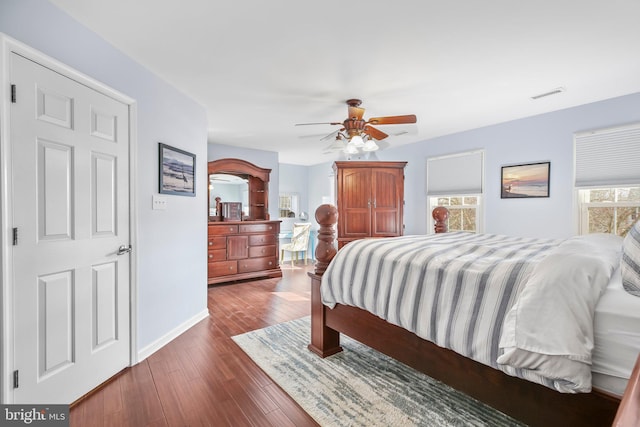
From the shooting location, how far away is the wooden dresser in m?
4.57

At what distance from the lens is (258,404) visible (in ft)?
5.85

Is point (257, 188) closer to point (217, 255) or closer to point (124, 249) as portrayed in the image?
point (217, 255)

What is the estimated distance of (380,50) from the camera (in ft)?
7.02

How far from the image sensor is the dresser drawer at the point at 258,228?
16.1 ft

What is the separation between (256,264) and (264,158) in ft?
6.94

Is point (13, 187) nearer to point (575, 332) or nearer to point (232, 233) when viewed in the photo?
point (575, 332)

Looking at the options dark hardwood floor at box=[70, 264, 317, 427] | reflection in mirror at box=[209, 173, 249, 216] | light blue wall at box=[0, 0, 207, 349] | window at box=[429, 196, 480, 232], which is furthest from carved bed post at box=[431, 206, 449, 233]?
reflection in mirror at box=[209, 173, 249, 216]

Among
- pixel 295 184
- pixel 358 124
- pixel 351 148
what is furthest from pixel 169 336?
pixel 295 184

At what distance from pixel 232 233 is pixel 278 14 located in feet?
11.7

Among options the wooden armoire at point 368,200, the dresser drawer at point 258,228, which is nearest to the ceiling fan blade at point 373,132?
the wooden armoire at point 368,200

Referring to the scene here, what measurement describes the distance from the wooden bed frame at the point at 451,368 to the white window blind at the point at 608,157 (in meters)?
3.02

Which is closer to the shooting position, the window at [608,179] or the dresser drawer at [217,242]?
the window at [608,179]

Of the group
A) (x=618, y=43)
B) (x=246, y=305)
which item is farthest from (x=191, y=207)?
(x=618, y=43)

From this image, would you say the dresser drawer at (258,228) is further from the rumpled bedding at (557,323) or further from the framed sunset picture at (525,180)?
the rumpled bedding at (557,323)
